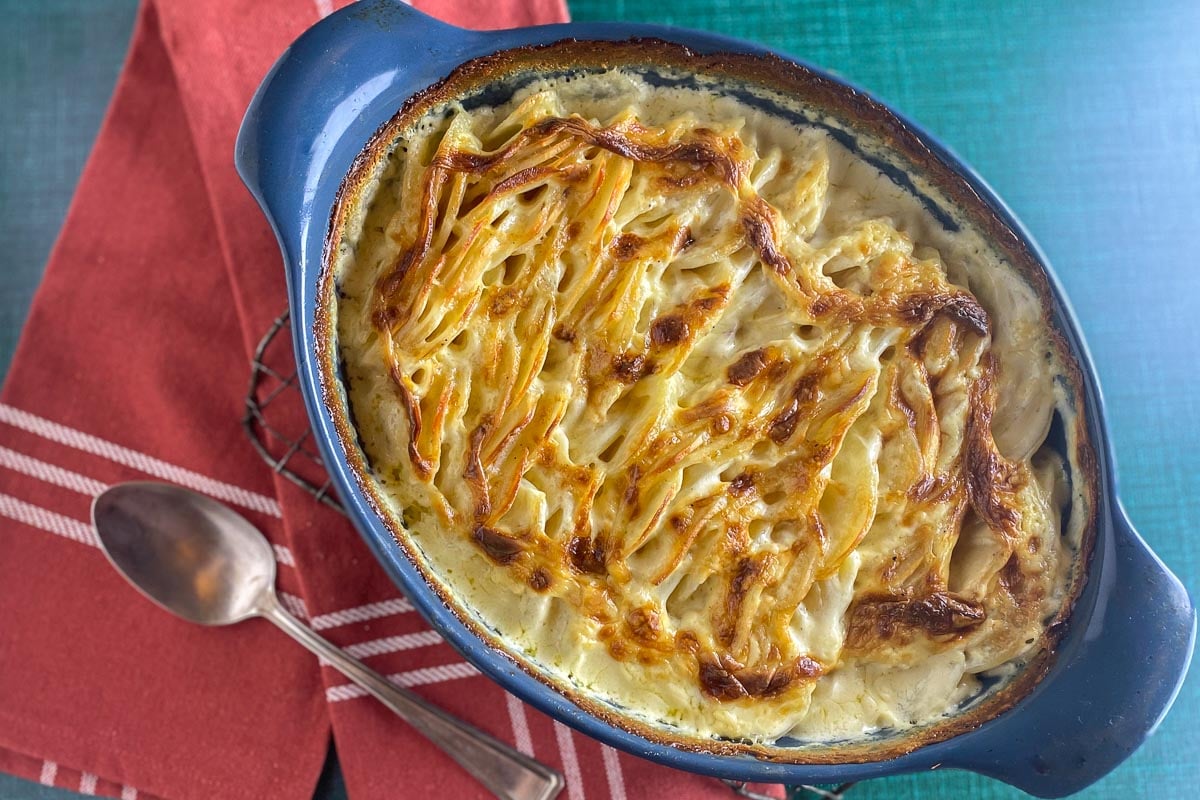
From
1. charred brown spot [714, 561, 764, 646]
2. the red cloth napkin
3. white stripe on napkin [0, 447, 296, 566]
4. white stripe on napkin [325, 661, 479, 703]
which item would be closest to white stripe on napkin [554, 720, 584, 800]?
the red cloth napkin

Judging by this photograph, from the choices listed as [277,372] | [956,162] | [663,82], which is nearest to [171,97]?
[277,372]

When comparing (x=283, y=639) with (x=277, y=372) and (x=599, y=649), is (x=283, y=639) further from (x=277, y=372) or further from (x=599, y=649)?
(x=599, y=649)

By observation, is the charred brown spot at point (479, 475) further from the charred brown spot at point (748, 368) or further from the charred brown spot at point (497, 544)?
the charred brown spot at point (748, 368)

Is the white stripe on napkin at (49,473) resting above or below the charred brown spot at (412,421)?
below

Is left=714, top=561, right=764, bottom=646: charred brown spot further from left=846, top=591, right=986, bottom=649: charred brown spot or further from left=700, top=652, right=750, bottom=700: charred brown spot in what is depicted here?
left=846, top=591, right=986, bottom=649: charred brown spot

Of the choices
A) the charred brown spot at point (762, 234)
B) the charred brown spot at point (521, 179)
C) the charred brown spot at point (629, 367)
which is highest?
the charred brown spot at point (762, 234)

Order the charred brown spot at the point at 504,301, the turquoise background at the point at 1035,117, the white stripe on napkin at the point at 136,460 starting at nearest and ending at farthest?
1. the charred brown spot at the point at 504,301
2. the white stripe on napkin at the point at 136,460
3. the turquoise background at the point at 1035,117

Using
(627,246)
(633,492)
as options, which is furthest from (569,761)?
(627,246)

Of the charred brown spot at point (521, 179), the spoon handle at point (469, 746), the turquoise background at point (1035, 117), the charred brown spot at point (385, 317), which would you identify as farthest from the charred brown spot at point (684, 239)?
the spoon handle at point (469, 746)
